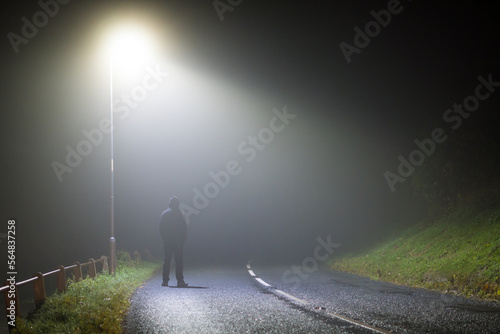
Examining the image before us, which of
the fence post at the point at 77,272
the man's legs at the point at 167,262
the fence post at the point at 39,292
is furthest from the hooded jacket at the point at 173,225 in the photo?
the fence post at the point at 39,292

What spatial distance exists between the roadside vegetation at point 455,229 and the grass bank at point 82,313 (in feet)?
25.4

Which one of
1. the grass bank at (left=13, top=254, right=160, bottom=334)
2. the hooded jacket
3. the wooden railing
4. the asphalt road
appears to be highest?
the hooded jacket

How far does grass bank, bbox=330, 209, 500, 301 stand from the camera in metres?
11.7

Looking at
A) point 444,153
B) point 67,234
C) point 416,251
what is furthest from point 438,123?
point 67,234

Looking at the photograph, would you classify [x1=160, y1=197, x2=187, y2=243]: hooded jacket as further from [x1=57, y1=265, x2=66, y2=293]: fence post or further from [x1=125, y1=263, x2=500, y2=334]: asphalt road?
[x1=57, y1=265, x2=66, y2=293]: fence post

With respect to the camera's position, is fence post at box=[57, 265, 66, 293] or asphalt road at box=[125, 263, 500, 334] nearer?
asphalt road at box=[125, 263, 500, 334]

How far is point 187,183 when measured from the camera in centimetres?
6638

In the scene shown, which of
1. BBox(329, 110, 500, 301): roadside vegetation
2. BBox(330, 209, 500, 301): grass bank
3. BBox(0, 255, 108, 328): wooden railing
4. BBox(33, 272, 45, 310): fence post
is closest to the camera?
BBox(0, 255, 108, 328): wooden railing

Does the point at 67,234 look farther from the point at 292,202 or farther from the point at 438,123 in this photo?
the point at 438,123

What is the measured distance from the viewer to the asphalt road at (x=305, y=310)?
7.41 meters

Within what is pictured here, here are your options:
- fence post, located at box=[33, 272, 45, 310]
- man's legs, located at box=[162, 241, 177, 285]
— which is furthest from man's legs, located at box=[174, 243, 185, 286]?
fence post, located at box=[33, 272, 45, 310]

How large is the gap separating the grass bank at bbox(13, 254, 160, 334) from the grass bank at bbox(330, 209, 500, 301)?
7.61m

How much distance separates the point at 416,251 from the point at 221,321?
1090 centimetres

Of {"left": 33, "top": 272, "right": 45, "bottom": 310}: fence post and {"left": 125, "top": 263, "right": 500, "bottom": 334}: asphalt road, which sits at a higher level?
{"left": 33, "top": 272, "right": 45, "bottom": 310}: fence post
